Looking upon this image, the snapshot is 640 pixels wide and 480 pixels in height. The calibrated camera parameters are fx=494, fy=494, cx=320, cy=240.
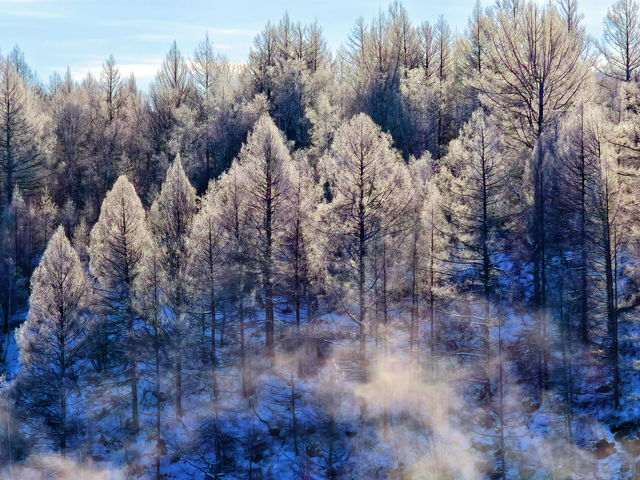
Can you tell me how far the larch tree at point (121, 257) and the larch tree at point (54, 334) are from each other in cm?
107

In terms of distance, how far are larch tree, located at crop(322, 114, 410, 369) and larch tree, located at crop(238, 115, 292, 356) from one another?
2.82 metres

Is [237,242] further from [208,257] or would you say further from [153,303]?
[153,303]

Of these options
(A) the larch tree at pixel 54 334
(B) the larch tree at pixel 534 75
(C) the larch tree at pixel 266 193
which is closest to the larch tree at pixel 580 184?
(B) the larch tree at pixel 534 75

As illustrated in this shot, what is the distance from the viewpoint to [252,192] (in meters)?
25.4

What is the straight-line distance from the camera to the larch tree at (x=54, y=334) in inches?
862

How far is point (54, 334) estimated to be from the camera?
22.2 meters

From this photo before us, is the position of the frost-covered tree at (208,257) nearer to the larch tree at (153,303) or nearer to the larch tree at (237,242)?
the larch tree at (237,242)

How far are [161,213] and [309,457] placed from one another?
13804 mm

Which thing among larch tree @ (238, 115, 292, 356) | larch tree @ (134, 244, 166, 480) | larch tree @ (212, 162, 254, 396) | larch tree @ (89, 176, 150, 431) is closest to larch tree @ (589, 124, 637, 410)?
larch tree @ (238, 115, 292, 356)

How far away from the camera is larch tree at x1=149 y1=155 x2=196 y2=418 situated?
77.5 feet

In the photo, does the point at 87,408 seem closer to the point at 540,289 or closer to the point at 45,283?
the point at 45,283

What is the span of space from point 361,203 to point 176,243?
30.6ft

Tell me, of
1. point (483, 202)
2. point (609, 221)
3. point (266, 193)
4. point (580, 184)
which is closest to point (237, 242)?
point (266, 193)

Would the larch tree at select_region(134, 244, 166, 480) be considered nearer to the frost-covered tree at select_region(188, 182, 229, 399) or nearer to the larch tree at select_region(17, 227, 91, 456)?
the frost-covered tree at select_region(188, 182, 229, 399)
